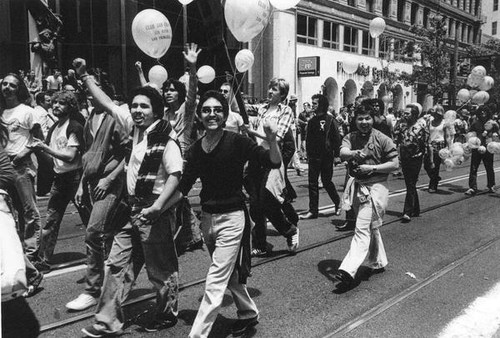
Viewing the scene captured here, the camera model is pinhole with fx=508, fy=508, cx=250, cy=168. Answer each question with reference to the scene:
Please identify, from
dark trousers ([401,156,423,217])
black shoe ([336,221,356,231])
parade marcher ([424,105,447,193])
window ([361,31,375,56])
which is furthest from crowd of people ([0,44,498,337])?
window ([361,31,375,56])

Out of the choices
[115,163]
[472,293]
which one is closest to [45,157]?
[115,163]

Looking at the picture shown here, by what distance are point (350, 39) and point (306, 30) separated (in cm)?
572

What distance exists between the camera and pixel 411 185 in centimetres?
849

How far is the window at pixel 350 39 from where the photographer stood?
3362 centimetres

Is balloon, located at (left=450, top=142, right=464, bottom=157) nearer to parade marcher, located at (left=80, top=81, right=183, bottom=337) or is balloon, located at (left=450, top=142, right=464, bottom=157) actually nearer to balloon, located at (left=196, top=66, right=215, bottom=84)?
balloon, located at (left=196, top=66, right=215, bottom=84)

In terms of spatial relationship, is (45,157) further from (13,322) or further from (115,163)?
(13,322)

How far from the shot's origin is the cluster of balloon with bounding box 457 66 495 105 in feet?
37.4

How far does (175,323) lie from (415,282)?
2.50m

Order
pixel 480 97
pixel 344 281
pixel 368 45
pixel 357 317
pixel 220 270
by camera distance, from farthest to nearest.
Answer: pixel 368 45 < pixel 480 97 < pixel 344 281 < pixel 357 317 < pixel 220 270

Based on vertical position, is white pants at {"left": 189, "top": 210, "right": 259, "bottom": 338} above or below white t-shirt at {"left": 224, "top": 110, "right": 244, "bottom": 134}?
below

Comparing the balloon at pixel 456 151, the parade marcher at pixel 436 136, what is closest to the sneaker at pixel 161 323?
the parade marcher at pixel 436 136

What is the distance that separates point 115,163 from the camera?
4266 millimetres

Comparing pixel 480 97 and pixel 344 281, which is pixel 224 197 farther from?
pixel 480 97

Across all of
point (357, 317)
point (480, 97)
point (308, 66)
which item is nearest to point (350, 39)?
point (308, 66)
